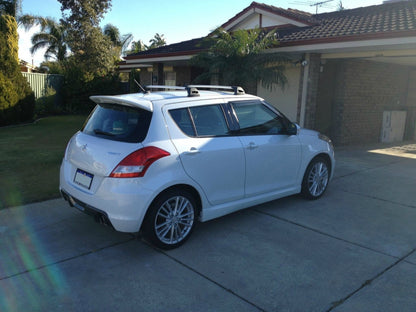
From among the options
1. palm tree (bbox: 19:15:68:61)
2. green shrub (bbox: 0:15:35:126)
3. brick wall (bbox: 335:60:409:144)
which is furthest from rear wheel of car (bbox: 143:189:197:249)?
palm tree (bbox: 19:15:68:61)

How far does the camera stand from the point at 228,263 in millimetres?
3752

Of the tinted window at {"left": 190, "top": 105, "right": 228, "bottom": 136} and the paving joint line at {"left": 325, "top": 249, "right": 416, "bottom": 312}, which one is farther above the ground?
the tinted window at {"left": 190, "top": 105, "right": 228, "bottom": 136}

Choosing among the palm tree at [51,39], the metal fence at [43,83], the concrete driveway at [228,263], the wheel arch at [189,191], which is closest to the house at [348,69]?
the concrete driveway at [228,263]

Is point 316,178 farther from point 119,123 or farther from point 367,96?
point 367,96

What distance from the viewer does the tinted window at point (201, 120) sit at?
4.14 metres

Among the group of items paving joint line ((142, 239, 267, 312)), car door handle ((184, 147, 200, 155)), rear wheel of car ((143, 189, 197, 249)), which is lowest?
paving joint line ((142, 239, 267, 312))

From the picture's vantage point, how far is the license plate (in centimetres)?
388

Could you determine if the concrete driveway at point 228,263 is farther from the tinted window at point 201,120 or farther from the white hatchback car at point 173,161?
the tinted window at point 201,120

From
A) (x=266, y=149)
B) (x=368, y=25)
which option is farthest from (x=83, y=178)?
(x=368, y=25)

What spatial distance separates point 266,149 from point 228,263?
1717mm

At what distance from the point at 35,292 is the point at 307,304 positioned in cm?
235

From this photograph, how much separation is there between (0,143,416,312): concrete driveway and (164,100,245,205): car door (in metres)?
0.61

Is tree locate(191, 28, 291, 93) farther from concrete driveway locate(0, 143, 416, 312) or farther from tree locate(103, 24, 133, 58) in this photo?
tree locate(103, 24, 133, 58)

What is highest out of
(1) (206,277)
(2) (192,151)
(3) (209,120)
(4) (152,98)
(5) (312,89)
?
(5) (312,89)
